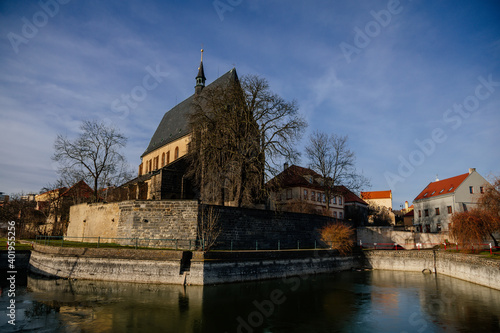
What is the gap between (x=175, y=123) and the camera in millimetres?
45906

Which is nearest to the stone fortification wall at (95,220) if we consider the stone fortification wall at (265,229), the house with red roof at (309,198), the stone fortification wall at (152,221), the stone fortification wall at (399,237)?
the stone fortification wall at (152,221)

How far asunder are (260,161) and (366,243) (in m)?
18.2

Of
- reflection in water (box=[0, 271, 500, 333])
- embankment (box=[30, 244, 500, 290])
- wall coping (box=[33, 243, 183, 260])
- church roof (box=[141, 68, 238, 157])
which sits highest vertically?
church roof (box=[141, 68, 238, 157])

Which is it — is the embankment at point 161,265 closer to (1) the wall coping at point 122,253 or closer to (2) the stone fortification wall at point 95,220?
(1) the wall coping at point 122,253

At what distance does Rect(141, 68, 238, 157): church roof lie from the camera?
39.8 metres

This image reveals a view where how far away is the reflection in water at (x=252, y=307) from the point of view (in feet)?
37.8

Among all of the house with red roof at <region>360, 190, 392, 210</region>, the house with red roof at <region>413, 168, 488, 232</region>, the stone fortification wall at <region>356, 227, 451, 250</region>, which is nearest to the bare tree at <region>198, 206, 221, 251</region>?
the stone fortification wall at <region>356, 227, 451, 250</region>

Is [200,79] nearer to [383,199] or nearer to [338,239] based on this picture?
[338,239]

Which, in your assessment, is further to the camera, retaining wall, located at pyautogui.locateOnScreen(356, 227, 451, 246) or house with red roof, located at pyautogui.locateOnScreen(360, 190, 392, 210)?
house with red roof, located at pyautogui.locateOnScreen(360, 190, 392, 210)

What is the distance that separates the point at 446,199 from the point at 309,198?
663 inches

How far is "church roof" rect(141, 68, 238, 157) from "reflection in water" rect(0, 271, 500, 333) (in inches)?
993

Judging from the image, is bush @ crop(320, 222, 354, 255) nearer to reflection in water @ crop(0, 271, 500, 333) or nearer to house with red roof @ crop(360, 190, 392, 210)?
reflection in water @ crop(0, 271, 500, 333)

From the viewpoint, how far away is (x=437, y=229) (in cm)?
4116

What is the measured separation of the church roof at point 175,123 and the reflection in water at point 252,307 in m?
25.2
